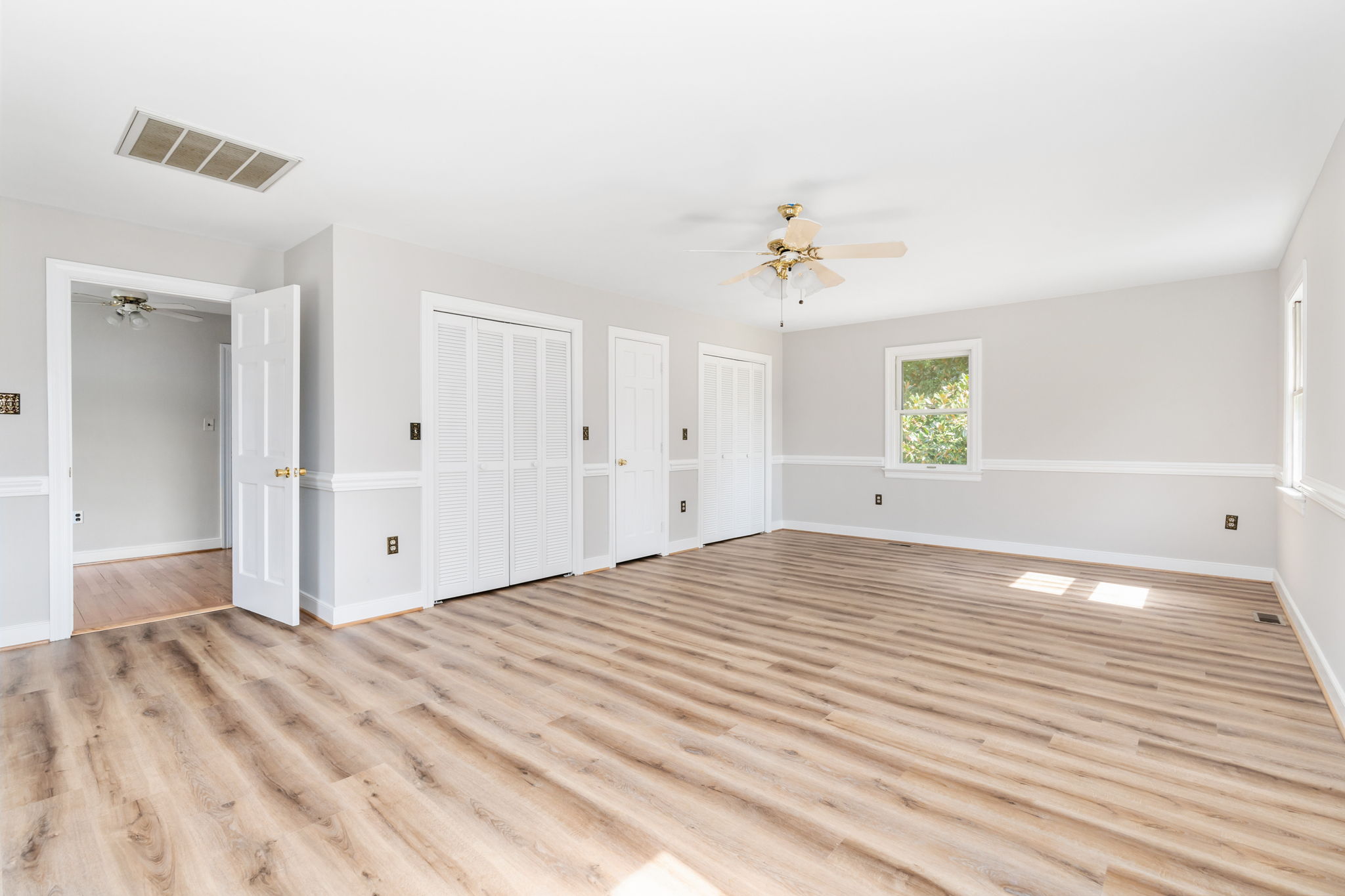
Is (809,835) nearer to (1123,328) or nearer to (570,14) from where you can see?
(570,14)

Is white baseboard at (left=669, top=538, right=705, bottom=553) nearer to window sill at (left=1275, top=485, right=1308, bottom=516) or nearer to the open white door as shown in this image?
the open white door

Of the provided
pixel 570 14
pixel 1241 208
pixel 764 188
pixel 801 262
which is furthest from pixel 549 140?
pixel 1241 208

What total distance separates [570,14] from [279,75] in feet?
3.69

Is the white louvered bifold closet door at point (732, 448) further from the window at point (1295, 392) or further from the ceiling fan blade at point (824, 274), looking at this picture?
the window at point (1295, 392)

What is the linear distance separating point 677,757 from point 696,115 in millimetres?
2403

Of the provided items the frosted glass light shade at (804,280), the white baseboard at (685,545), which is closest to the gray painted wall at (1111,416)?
the white baseboard at (685,545)

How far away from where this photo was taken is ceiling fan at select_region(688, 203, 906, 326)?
126 inches

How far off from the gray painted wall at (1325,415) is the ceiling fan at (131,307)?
284 inches

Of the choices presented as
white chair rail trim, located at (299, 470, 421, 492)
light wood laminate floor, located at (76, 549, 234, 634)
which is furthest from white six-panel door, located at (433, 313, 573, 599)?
light wood laminate floor, located at (76, 549, 234, 634)

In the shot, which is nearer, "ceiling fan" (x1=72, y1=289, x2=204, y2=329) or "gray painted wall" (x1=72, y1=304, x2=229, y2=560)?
"ceiling fan" (x1=72, y1=289, x2=204, y2=329)

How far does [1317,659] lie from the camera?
2.99 m

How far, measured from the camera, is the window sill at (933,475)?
20.4 feet

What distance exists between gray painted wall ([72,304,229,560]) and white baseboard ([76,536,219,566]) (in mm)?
41

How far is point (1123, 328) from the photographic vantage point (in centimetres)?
536
